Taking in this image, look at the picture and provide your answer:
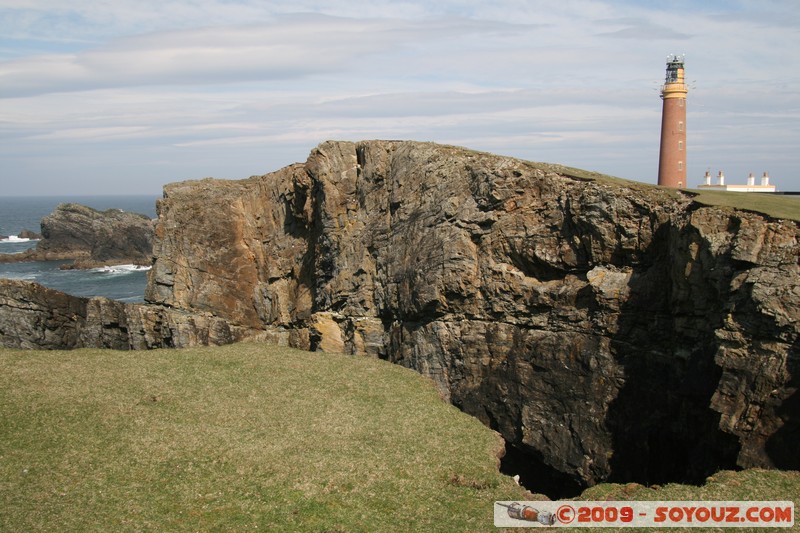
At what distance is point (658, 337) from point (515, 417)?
6.79 metres

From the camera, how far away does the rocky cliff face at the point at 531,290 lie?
21469 mm

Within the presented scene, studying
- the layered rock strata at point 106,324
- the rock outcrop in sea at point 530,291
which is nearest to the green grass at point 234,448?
the rock outcrop in sea at point 530,291

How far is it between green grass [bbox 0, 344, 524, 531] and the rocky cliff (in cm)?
8104

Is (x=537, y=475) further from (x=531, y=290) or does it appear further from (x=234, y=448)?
(x=234, y=448)

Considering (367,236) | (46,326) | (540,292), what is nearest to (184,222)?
(46,326)

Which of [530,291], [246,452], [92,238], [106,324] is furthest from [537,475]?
[92,238]

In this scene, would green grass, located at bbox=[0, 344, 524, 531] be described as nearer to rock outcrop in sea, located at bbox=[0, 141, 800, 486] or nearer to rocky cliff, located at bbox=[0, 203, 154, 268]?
rock outcrop in sea, located at bbox=[0, 141, 800, 486]

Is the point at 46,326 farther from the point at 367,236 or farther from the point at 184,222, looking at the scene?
the point at 367,236

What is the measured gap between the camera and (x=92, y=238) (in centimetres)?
11550

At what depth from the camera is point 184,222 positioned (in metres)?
39.8

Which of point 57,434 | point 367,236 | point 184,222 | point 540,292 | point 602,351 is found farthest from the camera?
point 184,222

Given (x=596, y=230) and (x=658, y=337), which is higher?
(x=596, y=230)

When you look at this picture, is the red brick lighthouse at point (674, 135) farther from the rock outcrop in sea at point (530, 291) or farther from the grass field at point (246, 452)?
the grass field at point (246, 452)

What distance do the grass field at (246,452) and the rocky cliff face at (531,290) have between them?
7.92 ft
